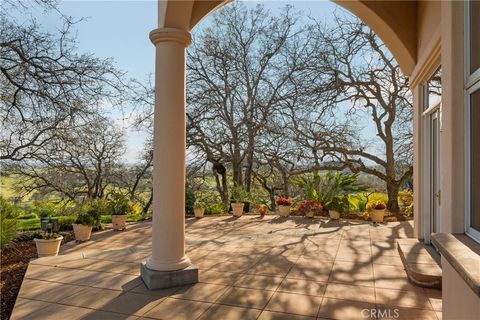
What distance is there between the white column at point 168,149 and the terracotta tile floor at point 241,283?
514 mm

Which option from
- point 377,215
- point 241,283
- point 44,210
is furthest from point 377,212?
point 44,210

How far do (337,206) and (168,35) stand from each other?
6.92 m

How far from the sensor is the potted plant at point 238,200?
1016 centimetres

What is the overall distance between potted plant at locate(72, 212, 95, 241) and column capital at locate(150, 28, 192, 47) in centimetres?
403

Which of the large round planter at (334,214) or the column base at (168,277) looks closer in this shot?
the column base at (168,277)

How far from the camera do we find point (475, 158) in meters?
2.41

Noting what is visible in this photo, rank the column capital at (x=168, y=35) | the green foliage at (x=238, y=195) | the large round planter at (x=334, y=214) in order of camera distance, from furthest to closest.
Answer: the green foliage at (x=238, y=195), the large round planter at (x=334, y=214), the column capital at (x=168, y=35)

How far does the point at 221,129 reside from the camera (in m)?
13.3

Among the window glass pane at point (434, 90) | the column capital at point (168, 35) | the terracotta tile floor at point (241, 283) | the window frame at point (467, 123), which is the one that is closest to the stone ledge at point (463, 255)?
the window frame at point (467, 123)

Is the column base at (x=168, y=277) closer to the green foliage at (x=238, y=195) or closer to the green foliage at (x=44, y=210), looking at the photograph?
the green foliage at (x=44, y=210)

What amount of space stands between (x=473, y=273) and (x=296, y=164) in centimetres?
1147

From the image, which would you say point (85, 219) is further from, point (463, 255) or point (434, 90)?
point (434, 90)

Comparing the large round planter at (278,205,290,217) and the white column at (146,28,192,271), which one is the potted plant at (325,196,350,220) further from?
the white column at (146,28,192,271)

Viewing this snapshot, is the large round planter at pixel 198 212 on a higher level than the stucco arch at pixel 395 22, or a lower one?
lower
